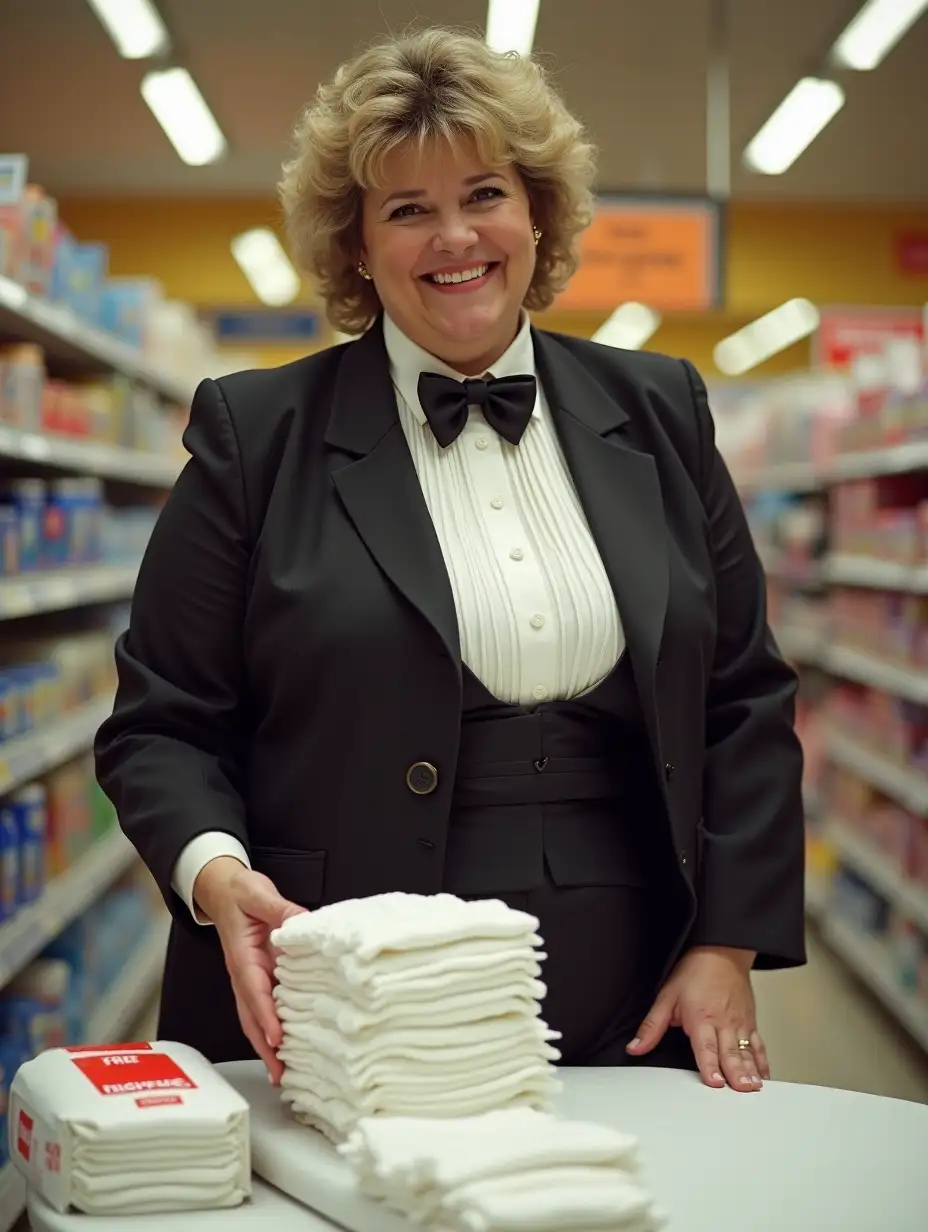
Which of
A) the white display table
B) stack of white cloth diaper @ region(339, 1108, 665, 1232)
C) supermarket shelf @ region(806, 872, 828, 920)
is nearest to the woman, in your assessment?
the white display table

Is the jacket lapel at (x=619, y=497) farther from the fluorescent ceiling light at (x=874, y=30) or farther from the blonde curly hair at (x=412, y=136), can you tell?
the fluorescent ceiling light at (x=874, y=30)

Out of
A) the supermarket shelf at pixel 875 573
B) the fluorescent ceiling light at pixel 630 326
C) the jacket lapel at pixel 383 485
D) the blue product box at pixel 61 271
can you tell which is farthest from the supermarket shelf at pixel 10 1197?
the fluorescent ceiling light at pixel 630 326

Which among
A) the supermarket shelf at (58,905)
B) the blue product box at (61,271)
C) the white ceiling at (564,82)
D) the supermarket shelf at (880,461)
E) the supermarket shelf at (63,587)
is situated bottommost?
the supermarket shelf at (58,905)

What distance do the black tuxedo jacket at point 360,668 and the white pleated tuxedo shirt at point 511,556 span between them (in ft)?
0.10

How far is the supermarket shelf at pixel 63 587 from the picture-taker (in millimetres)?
3838

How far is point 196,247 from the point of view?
1270 centimetres

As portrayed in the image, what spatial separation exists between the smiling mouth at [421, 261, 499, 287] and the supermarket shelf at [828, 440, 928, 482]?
3519mm

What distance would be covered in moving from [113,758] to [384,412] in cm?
54

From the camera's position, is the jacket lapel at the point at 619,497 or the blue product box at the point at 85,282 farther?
the blue product box at the point at 85,282

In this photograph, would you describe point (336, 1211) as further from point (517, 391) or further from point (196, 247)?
point (196, 247)

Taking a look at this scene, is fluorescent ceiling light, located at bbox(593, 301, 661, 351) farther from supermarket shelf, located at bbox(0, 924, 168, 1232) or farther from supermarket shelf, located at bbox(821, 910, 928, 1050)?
supermarket shelf, located at bbox(0, 924, 168, 1232)

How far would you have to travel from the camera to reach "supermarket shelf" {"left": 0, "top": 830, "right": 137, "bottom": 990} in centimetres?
376

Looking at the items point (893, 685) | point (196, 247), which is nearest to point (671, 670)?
point (893, 685)

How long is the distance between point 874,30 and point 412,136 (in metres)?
6.40
